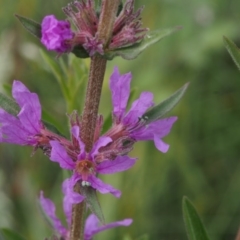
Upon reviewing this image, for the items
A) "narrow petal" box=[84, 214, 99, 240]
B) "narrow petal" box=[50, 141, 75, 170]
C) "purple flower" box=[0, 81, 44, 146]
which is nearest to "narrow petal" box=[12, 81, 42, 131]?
"purple flower" box=[0, 81, 44, 146]

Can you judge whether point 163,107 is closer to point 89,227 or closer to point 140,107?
point 140,107

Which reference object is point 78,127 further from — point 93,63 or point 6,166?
point 6,166

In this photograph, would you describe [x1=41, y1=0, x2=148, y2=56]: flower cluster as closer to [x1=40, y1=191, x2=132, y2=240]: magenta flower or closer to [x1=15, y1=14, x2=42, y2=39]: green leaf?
[x1=15, y1=14, x2=42, y2=39]: green leaf

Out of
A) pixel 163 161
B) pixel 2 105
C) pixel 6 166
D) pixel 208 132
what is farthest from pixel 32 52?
pixel 2 105

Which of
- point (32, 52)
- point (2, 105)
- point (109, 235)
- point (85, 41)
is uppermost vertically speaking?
point (32, 52)

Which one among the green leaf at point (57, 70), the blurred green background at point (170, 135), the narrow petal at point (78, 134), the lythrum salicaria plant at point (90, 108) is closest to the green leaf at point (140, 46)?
the lythrum salicaria plant at point (90, 108)

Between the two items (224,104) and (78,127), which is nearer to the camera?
(78,127)
